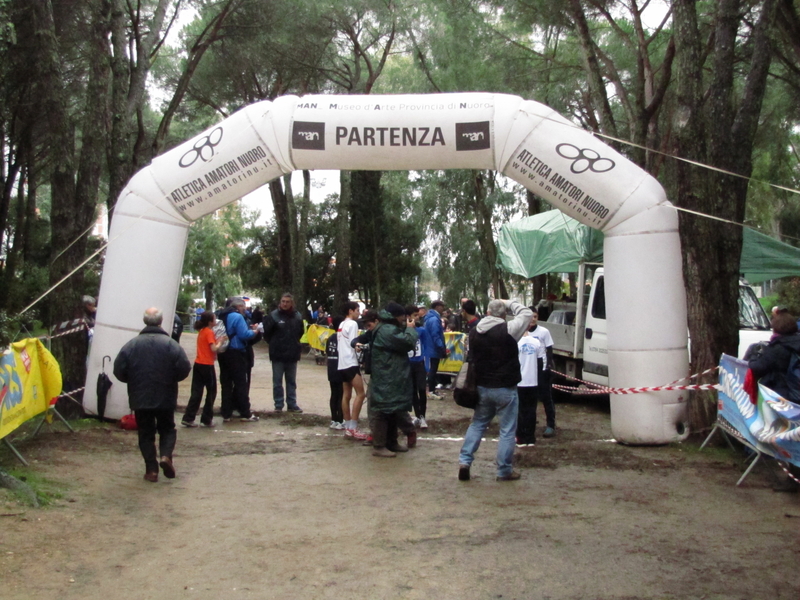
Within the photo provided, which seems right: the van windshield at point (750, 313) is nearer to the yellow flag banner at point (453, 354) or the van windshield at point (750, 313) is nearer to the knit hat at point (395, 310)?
the yellow flag banner at point (453, 354)

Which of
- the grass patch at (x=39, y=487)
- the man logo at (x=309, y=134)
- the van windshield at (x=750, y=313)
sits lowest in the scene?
the grass patch at (x=39, y=487)

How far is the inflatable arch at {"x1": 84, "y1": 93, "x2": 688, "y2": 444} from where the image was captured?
324 inches

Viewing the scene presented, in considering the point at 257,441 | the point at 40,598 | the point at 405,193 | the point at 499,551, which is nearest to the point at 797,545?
the point at 499,551

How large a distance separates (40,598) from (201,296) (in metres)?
52.9

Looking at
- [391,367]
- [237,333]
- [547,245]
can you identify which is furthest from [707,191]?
[547,245]

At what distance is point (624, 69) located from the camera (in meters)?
19.2

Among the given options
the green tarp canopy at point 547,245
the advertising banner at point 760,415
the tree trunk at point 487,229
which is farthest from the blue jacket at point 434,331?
the tree trunk at point 487,229

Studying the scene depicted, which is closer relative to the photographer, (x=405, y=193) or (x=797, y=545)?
(x=797, y=545)

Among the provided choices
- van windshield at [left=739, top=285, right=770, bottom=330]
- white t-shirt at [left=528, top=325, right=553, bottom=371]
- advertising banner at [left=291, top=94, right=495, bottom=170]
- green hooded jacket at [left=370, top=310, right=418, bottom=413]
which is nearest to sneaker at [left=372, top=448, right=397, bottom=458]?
green hooded jacket at [left=370, top=310, right=418, bottom=413]

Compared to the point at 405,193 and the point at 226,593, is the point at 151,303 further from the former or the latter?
the point at 405,193

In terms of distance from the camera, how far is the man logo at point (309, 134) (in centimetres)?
845

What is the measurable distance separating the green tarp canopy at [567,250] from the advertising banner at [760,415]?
19.4 feet

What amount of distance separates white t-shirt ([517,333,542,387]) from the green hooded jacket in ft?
4.03

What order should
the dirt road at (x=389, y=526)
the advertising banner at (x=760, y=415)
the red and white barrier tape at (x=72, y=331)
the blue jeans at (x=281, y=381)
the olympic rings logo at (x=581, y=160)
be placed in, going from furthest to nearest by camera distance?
the blue jeans at (x=281, y=381), the red and white barrier tape at (x=72, y=331), the olympic rings logo at (x=581, y=160), the advertising banner at (x=760, y=415), the dirt road at (x=389, y=526)
